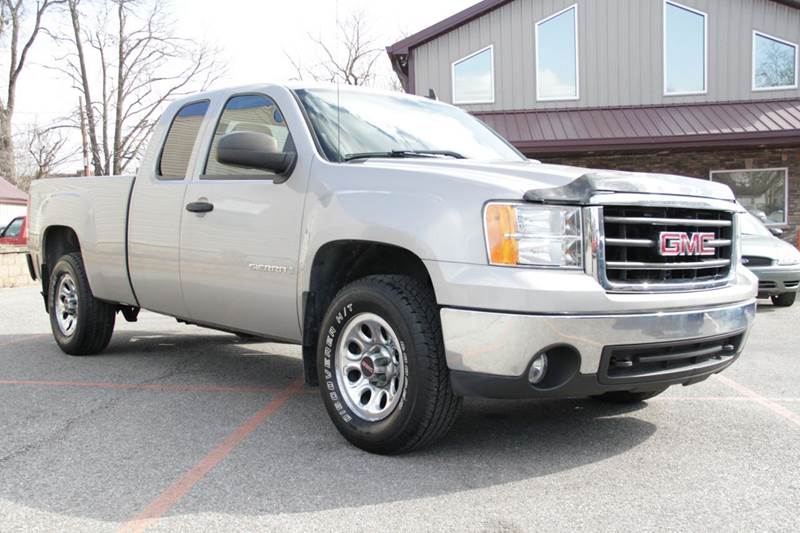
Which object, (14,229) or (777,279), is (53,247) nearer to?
(777,279)

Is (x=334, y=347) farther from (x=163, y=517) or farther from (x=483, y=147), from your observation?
(x=483, y=147)

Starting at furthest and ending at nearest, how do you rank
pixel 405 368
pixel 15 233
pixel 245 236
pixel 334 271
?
pixel 15 233, pixel 245 236, pixel 334 271, pixel 405 368

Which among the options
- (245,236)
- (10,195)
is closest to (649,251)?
(245,236)

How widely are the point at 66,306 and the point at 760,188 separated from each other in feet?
51.8

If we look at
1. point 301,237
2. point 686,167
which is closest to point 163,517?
point 301,237

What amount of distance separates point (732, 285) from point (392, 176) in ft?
6.09

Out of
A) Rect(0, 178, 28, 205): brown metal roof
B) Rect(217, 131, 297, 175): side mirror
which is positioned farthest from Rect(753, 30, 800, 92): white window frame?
Rect(0, 178, 28, 205): brown metal roof

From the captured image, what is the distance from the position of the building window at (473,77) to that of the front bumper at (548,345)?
14853mm

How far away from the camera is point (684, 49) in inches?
701

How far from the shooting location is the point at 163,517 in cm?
311

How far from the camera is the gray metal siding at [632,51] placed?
17.6 metres

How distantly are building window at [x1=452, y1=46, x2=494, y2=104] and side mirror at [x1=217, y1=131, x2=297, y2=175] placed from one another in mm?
14154

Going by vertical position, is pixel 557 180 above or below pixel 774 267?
above

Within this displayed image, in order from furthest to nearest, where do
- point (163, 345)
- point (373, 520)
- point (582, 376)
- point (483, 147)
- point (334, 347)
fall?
point (163, 345) < point (483, 147) < point (334, 347) < point (582, 376) < point (373, 520)
